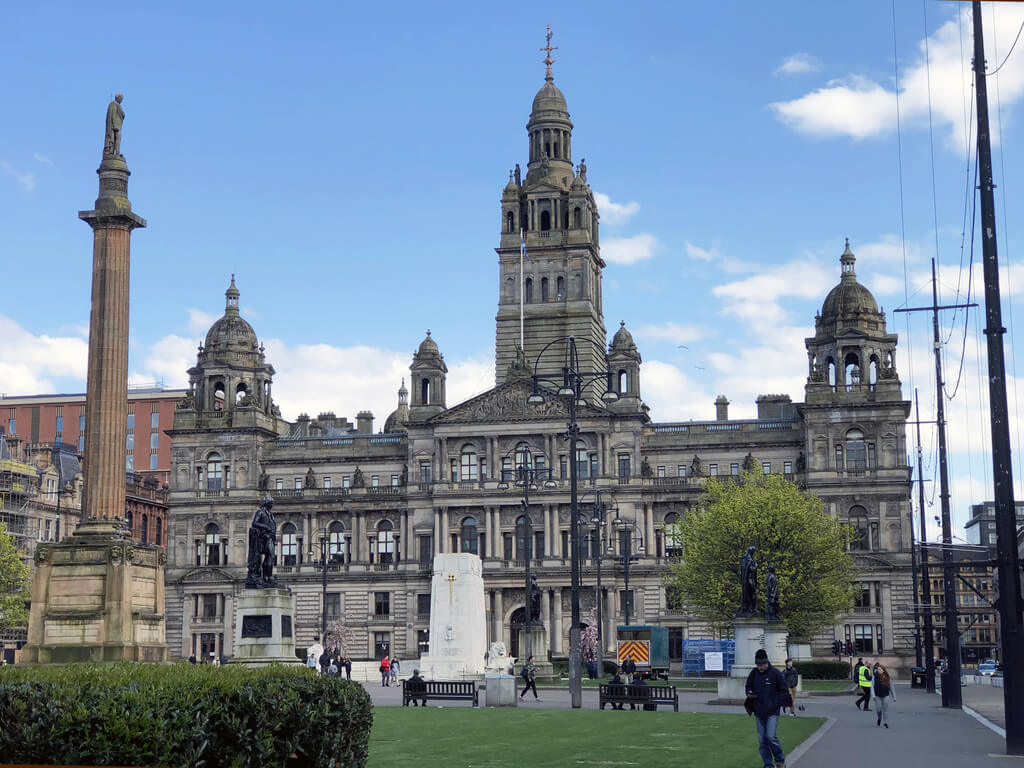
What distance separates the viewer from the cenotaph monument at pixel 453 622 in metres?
62.1

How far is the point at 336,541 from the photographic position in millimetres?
111500

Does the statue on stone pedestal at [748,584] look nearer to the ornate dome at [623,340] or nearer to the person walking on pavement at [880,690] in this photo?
the person walking on pavement at [880,690]

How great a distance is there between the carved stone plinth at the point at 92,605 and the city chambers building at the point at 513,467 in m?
59.8

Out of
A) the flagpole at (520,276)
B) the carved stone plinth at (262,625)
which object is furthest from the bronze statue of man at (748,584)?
the flagpole at (520,276)

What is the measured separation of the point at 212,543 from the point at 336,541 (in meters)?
10.2

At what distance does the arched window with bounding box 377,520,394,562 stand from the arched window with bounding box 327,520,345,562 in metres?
3.20

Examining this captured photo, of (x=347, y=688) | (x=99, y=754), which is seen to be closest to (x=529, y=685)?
(x=347, y=688)

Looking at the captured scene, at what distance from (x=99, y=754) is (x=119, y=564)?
22.4m

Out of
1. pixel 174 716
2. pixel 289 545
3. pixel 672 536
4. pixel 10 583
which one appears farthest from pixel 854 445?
pixel 174 716

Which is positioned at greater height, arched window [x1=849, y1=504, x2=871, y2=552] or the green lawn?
arched window [x1=849, y1=504, x2=871, y2=552]

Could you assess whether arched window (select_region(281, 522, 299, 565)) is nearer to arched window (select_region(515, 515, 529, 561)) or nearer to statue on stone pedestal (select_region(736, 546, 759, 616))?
arched window (select_region(515, 515, 529, 561))

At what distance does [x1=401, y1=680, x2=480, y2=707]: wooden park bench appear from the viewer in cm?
4525

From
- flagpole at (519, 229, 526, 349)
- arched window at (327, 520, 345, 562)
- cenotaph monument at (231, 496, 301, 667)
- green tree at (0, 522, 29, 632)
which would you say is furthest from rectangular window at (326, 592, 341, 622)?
cenotaph monument at (231, 496, 301, 667)

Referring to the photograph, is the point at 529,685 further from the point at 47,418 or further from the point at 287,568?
the point at 47,418
